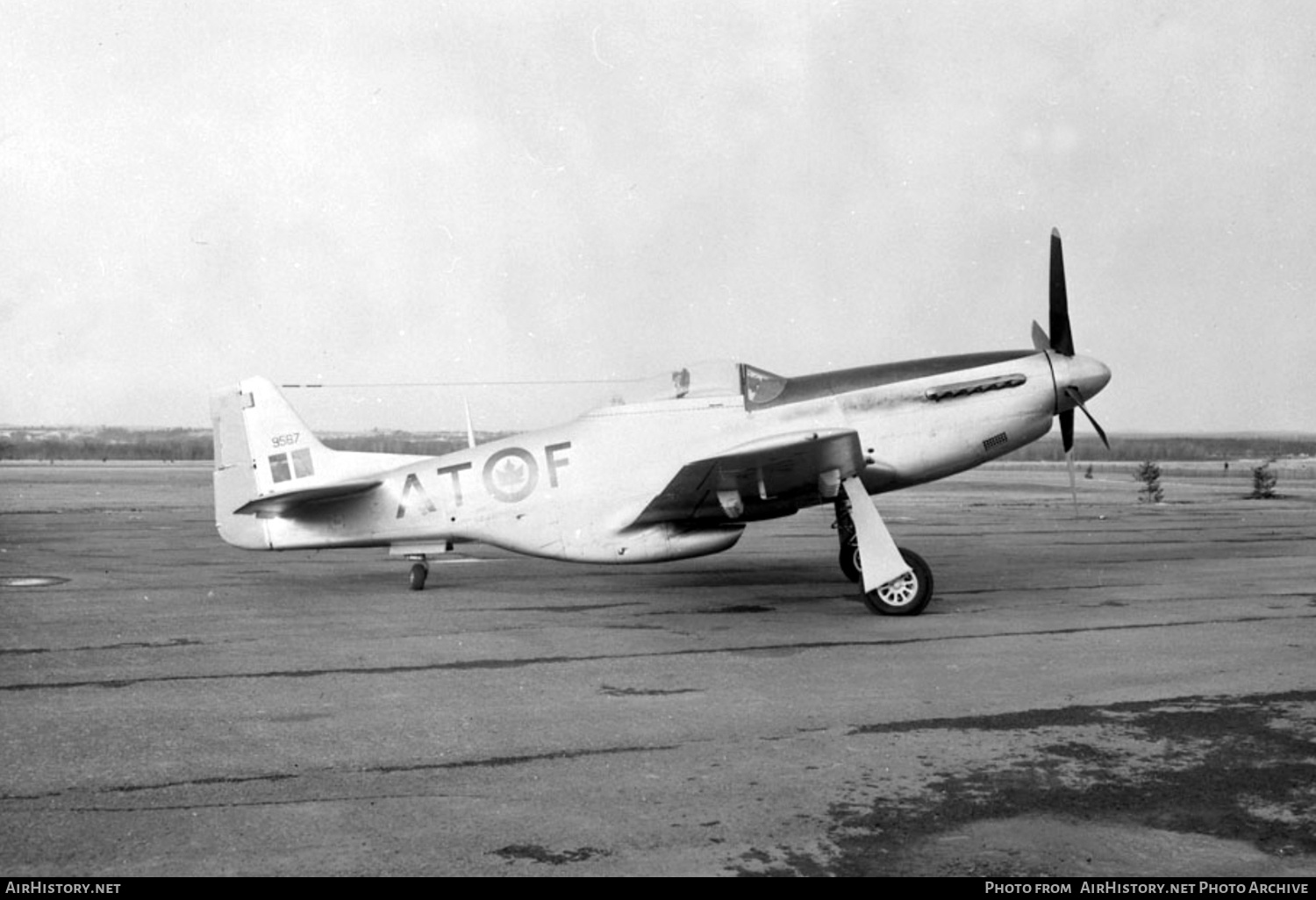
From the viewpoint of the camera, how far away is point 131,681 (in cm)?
716

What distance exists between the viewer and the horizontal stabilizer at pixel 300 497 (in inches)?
443

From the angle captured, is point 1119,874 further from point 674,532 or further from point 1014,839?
point 674,532

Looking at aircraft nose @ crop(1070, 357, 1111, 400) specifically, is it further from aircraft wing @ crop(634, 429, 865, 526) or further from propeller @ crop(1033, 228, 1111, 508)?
aircraft wing @ crop(634, 429, 865, 526)

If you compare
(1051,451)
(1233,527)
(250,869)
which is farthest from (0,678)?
(1051,451)

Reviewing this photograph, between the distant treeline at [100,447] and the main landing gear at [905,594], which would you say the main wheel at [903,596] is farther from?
the distant treeline at [100,447]

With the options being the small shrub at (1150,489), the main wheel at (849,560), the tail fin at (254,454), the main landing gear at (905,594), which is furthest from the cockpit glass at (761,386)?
the small shrub at (1150,489)

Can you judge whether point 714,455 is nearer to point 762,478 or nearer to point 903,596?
point 762,478

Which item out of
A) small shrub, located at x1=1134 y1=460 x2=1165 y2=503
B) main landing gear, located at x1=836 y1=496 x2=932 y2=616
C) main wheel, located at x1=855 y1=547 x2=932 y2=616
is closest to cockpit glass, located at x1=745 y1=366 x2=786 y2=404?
main landing gear, located at x1=836 y1=496 x2=932 y2=616

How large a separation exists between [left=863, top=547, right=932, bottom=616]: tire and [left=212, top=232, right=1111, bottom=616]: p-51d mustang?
0.71 feet

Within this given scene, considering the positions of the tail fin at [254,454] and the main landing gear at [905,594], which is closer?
the main landing gear at [905,594]

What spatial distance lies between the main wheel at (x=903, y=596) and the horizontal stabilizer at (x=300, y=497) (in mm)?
5237

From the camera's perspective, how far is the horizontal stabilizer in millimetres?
11258

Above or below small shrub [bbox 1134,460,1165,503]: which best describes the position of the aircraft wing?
above

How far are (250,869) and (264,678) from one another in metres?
3.58
